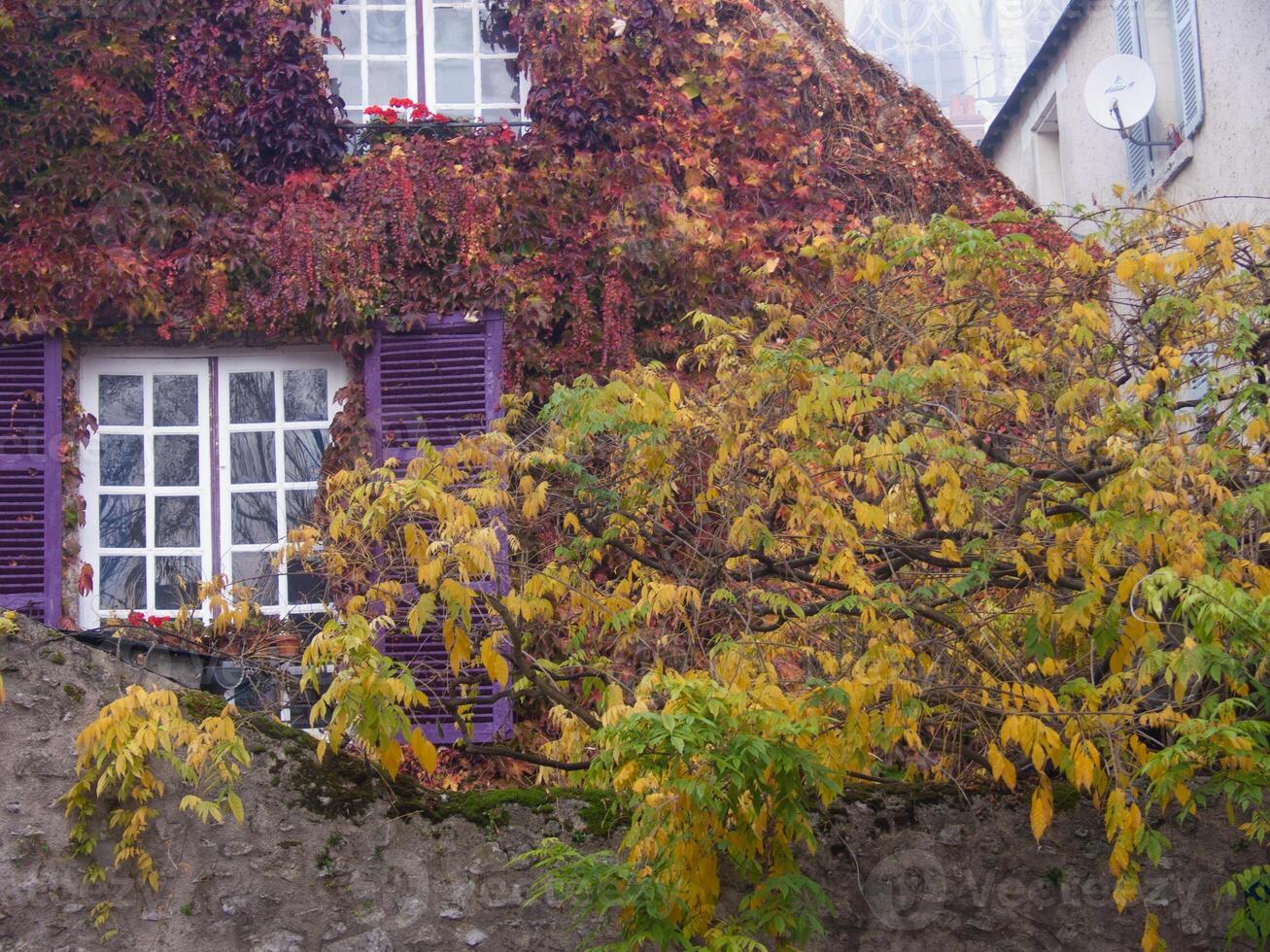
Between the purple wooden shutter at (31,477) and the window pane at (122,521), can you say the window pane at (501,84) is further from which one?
the window pane at (122,521)

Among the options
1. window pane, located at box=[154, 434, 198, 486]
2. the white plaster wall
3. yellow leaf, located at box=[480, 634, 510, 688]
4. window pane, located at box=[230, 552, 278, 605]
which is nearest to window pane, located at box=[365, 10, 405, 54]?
window pane, located at box=[154, 434, 198, 486]

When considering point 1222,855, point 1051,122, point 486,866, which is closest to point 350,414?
point 486,866

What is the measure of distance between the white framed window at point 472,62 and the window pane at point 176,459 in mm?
2318

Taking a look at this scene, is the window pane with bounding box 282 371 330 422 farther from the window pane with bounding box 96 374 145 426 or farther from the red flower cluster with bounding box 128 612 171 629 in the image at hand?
the red flower cluster with bounding box 128 612 171 629

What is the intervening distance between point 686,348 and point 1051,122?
21.4 feet

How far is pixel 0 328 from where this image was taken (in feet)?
25.8

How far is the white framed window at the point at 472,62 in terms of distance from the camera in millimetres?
8781

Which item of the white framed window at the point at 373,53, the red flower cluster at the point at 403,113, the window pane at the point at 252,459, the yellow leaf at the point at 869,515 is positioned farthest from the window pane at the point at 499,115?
the yellow leaf at the point at 869,515

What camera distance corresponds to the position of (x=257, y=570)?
8.03 m

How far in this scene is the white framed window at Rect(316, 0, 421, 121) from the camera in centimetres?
877

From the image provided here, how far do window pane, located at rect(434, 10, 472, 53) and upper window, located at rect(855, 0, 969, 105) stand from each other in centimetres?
3141

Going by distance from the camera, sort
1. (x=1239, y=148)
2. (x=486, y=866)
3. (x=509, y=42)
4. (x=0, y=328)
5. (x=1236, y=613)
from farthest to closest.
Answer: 1. (x=1239, y=148)
2. (x=509, y=42)
3. (x=0, y=328)
4. (x=486, y=866)
5. (x=1236, y=613)

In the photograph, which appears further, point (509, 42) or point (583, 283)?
point (509, 42)

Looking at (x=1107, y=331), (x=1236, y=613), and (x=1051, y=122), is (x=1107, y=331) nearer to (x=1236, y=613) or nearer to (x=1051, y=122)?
(x=1236, y=613)
